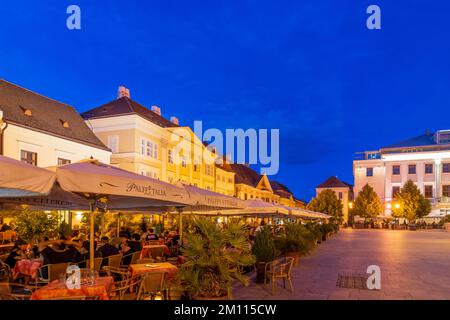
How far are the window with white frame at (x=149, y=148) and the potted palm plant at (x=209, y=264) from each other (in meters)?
30.0

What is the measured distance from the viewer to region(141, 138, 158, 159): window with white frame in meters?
36.7

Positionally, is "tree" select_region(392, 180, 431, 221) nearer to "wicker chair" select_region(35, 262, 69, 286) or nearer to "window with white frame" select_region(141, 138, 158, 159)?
"window with white frame" select_region(141, 138, 158, 159)

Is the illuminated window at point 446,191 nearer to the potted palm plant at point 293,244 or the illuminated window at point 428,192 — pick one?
the illuminated window at point 428,192

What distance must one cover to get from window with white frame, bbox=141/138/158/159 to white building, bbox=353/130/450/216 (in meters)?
49.0

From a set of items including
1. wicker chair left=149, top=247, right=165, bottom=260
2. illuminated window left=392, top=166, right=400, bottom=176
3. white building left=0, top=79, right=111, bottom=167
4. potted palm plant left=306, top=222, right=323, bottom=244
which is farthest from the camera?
illuminated window left=392, top=166, right=400, bottom=176

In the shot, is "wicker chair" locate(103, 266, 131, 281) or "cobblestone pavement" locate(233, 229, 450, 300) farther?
"cobblestone pavement" locate(233, 229, 450, 300)

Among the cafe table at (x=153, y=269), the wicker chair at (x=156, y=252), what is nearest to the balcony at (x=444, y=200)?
the wicker chair at (x=156, y=252)

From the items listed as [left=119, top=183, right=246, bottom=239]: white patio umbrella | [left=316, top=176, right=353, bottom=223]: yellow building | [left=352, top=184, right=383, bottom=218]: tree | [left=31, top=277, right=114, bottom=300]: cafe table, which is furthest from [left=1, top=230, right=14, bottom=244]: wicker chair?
[left=316, top=176, right=353, bottom=223]: yellow building

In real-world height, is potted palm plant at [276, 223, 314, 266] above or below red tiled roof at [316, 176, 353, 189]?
below

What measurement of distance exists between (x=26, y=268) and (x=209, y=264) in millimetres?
5359

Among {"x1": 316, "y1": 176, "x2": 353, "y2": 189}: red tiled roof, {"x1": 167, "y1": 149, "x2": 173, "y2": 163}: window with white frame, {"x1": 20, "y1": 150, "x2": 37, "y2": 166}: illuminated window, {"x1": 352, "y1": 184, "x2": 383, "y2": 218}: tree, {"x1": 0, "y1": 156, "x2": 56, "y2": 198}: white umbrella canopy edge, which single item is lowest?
{"x1": 352, "y1": 184, "x2": 383, "y2": 218}: tree

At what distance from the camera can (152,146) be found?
38.3 meters
